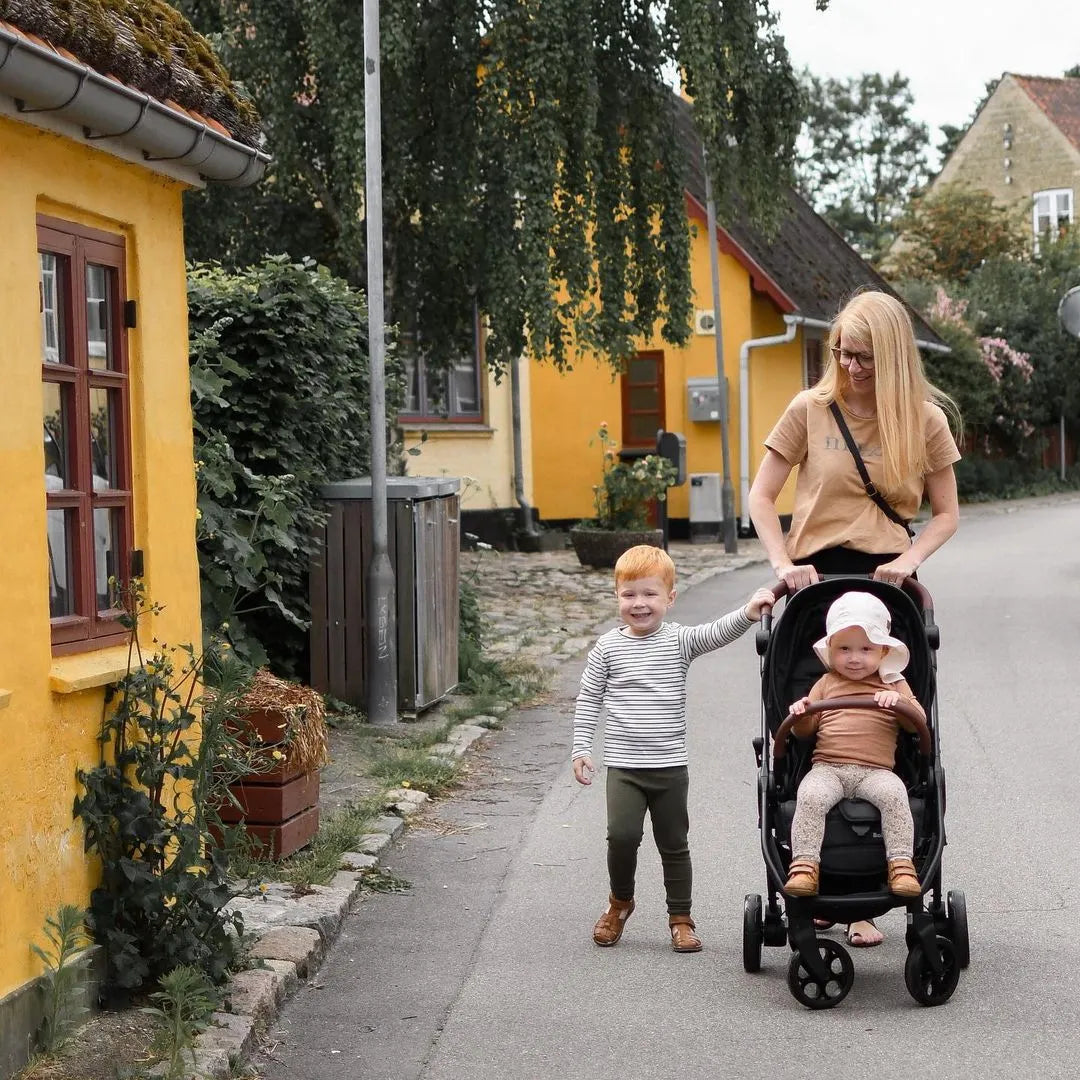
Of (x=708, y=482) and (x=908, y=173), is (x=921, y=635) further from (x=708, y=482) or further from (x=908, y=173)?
(x=908, y=173)

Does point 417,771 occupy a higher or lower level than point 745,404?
lower

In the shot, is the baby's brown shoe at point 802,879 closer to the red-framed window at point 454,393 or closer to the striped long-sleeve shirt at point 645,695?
the striped long-sleeve shirt at point 645,695

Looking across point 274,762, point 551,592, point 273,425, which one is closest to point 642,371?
point 551,592

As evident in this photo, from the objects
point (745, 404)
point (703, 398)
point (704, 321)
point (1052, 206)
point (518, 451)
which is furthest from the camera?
point (1052, 206)

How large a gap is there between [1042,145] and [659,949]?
177 ft

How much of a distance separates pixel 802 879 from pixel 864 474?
1.31 meters

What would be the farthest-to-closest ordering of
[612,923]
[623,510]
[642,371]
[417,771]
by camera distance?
[642,371] < [623,510] < [417,771] < [612,923]

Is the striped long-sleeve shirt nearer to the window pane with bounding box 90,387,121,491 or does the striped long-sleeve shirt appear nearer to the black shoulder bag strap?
the black shoulder bag strap

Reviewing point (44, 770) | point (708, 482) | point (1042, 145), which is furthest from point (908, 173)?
point (44, 770)

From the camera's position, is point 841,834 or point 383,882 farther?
point 383,882

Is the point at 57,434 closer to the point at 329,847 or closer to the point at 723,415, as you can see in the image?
the point at 329,847

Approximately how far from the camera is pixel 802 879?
4.99 meters

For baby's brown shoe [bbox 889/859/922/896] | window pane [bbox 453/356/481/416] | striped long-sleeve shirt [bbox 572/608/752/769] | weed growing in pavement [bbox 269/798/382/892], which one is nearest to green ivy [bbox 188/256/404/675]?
weed growing in pavement [bbox 269/798/382/892]

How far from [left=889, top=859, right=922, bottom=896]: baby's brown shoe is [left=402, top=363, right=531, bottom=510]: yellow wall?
19820 mm
